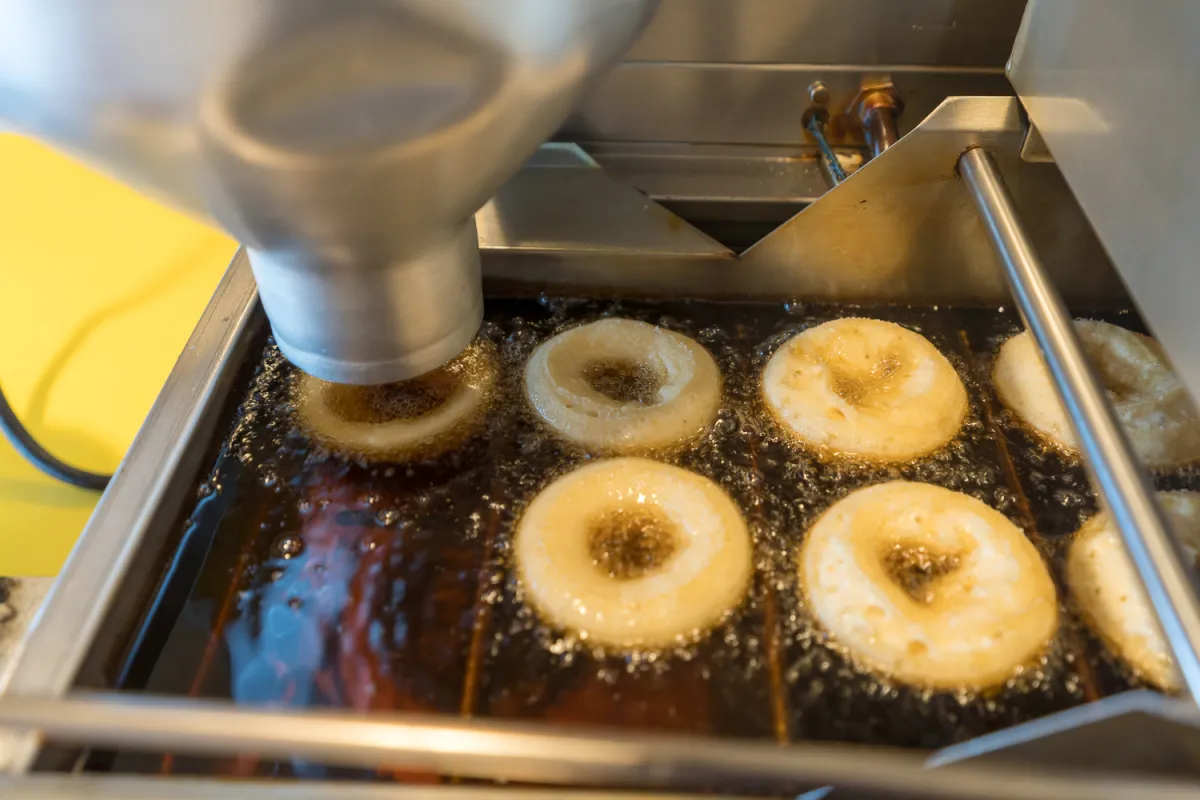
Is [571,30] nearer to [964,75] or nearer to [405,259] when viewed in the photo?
[405,259]

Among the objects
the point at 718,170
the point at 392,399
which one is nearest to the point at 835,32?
the point at 718,170

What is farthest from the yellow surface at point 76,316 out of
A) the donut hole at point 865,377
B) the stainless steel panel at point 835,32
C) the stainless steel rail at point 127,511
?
the donut hole at point 865,377

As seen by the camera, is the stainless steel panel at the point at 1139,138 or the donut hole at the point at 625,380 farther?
the donut hole at the point at 625,380

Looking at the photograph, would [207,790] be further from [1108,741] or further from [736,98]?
[736,98]

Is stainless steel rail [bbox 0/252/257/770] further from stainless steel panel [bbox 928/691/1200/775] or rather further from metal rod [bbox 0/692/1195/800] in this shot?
stainless steel panel [bbox 928/691/1200/775]

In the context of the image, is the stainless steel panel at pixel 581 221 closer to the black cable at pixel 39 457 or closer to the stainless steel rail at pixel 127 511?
the stainless steel rail at pixel 127 511

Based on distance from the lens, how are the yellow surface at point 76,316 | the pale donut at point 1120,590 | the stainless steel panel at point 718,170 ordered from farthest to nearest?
the stainless steel panel at point 718,170, the yellow surface at point 76,316, the pale donut at point 1120,590
